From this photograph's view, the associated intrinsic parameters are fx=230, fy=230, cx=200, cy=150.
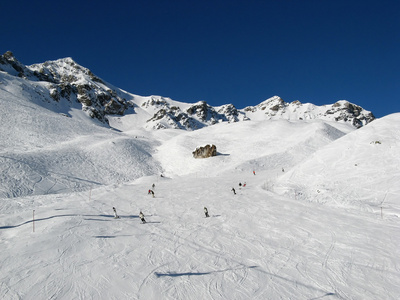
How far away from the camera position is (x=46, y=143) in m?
48.5

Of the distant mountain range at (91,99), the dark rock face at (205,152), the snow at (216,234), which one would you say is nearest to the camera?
the snow at (216,234)

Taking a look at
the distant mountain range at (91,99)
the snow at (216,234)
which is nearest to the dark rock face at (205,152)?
the snow at (216,234)

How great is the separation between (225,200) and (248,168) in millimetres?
23229

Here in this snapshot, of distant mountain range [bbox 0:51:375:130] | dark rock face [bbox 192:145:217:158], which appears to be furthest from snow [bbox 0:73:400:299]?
distant mountain range [bbox 0:51:375:130]

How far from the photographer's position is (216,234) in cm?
1371

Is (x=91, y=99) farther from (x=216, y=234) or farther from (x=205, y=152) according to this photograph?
(x=216, y=234)

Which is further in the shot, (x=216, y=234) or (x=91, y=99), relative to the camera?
(x=91, y=99)

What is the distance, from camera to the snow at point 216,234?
8.72 metres

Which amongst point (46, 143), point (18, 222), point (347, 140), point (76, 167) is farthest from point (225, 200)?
point (46, 143)

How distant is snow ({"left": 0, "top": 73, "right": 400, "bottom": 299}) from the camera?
28.6 ft

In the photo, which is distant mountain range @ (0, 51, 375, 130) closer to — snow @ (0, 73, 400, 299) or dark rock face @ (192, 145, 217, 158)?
dark rock face @ (192, 145, 217, 158)

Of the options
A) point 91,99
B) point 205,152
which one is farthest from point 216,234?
point 91,99

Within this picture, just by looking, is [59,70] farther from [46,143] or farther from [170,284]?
[170,284]

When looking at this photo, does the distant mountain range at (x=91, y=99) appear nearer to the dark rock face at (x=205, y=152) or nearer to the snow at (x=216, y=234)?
the dark rock face at (x=205, y=152)
